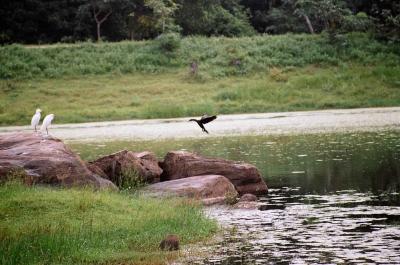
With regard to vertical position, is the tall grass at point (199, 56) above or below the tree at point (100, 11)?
below

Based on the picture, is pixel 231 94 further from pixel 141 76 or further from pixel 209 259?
pixel 209 259

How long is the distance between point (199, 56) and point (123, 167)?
1712 inches

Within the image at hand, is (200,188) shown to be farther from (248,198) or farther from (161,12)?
(161,12)

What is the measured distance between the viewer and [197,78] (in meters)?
61.0

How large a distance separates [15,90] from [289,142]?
2927 cm

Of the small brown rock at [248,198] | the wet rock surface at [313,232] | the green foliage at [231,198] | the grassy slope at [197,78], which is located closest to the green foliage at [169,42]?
the grassy slope at [197,78]

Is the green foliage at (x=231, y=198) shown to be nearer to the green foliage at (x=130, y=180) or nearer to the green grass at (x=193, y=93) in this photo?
the green foliage at (x=130, y=180)

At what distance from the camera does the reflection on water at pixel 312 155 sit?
23913mm

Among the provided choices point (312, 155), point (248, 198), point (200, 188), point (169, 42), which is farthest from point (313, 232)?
point (169, 42)

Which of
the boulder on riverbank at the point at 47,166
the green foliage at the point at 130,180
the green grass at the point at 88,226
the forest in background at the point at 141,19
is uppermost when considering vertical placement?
the forest in background at the point at 141,19

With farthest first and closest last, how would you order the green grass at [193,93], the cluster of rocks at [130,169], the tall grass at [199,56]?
1. the tall grass at [199,56]
2. the green grass at [193,93]
3. the cluster of rocks at [130,169]

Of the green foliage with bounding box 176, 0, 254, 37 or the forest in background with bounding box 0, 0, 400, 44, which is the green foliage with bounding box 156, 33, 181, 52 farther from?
the green foliage with bounding box 176, 0, 254, 37

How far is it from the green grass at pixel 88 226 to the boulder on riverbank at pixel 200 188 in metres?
1.69

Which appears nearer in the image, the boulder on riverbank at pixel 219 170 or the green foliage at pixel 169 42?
the boulder on riverbank at pixel 219 170
